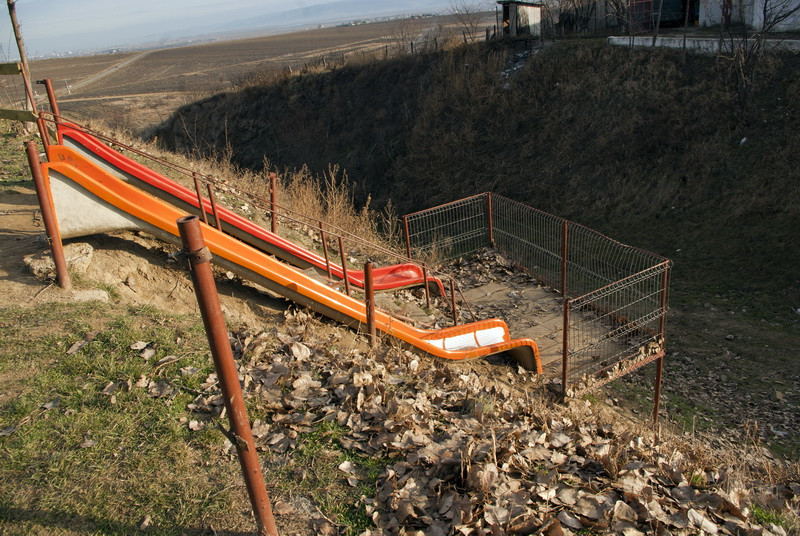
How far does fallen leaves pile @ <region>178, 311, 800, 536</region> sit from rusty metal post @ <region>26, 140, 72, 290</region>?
2.17 m

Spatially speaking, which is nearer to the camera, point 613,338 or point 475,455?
point 475,455

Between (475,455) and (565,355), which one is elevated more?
(475,455)

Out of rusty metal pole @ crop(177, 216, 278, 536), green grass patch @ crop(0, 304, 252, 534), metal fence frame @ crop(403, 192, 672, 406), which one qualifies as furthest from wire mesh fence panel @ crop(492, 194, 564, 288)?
rusty metal pole @ crop(177, 216, 278, 536)

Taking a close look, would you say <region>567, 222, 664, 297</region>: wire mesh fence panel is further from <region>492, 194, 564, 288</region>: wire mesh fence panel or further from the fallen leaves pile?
the fallen leaves pile

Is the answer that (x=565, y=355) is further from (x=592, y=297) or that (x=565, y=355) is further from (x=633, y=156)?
(x=633, y=156)

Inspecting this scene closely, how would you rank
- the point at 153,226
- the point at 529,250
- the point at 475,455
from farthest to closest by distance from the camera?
1. the point at 529,250
2. the point at 153,226
3. the point at 475,455

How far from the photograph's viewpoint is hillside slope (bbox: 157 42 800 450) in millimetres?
10594

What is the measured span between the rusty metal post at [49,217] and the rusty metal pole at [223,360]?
12.8 feet

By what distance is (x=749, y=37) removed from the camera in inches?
734

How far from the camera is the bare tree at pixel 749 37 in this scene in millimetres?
17266

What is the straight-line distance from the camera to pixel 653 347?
816 centimetres

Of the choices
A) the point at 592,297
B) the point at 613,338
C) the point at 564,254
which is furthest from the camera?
the point at 564,254

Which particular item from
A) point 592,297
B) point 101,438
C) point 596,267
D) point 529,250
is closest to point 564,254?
point 592,297

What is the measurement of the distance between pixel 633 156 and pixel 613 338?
12.9 meters
